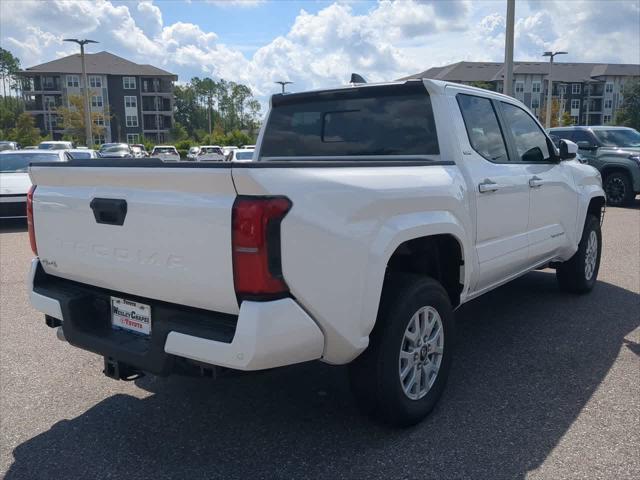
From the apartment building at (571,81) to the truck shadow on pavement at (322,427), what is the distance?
81.8m

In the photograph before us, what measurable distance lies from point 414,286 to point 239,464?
130 cm

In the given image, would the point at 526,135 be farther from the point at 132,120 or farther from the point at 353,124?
the point at 132,120

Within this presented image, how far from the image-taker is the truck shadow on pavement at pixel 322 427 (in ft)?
9.86

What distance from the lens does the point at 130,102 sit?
272 feet

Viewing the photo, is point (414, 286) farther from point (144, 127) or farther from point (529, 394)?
point (144, 127)

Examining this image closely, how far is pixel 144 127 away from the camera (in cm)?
8488

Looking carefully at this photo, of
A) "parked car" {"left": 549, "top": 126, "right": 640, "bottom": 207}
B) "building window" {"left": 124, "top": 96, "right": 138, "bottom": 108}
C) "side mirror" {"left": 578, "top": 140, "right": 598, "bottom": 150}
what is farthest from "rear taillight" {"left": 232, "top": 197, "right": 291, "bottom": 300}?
"building window" {"left": 124, "top": 96, "right": 138, "bottom": 108}

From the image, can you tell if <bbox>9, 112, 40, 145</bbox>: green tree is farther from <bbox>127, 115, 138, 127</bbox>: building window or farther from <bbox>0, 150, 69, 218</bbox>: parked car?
<bbox>0, 150, 69, 218</bbox>: parked car

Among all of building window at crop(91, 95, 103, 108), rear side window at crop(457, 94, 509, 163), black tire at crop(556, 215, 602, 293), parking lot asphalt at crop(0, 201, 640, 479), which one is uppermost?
building window at crop(91, 95, 103, 108)

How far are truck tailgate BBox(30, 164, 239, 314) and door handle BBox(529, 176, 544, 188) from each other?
9.65ft

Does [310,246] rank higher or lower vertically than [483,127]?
lower

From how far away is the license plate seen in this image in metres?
3.00

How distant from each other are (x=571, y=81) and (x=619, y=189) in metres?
82.8

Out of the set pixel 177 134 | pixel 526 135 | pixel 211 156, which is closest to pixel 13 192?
pixel 211 156
